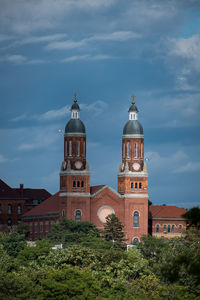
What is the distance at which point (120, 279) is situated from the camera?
260ft

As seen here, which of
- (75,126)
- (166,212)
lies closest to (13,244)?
(75,126)

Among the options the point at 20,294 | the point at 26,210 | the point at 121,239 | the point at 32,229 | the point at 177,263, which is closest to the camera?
the point at 177,263

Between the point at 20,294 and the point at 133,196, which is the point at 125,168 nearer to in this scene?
the point at 133,196

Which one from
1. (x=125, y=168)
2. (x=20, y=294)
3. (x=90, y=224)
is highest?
(x=125, y=168)

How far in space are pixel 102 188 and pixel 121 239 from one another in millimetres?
11224

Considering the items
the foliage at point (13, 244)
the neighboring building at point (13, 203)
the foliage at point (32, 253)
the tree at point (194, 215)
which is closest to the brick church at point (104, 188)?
the neighboring building at point (13, 203)

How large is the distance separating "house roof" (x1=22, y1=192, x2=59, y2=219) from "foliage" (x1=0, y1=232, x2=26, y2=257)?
86.9 ft

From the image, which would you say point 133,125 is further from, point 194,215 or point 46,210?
point 194,215

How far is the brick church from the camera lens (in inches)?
5221

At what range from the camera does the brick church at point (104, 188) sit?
132625 mm

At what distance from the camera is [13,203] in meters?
155

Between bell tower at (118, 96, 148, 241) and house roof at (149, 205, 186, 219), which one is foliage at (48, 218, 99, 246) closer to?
bell tower at (118, 96, 148, 241)

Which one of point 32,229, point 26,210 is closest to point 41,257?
point 32,229

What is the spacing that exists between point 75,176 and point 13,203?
25.1 meters
